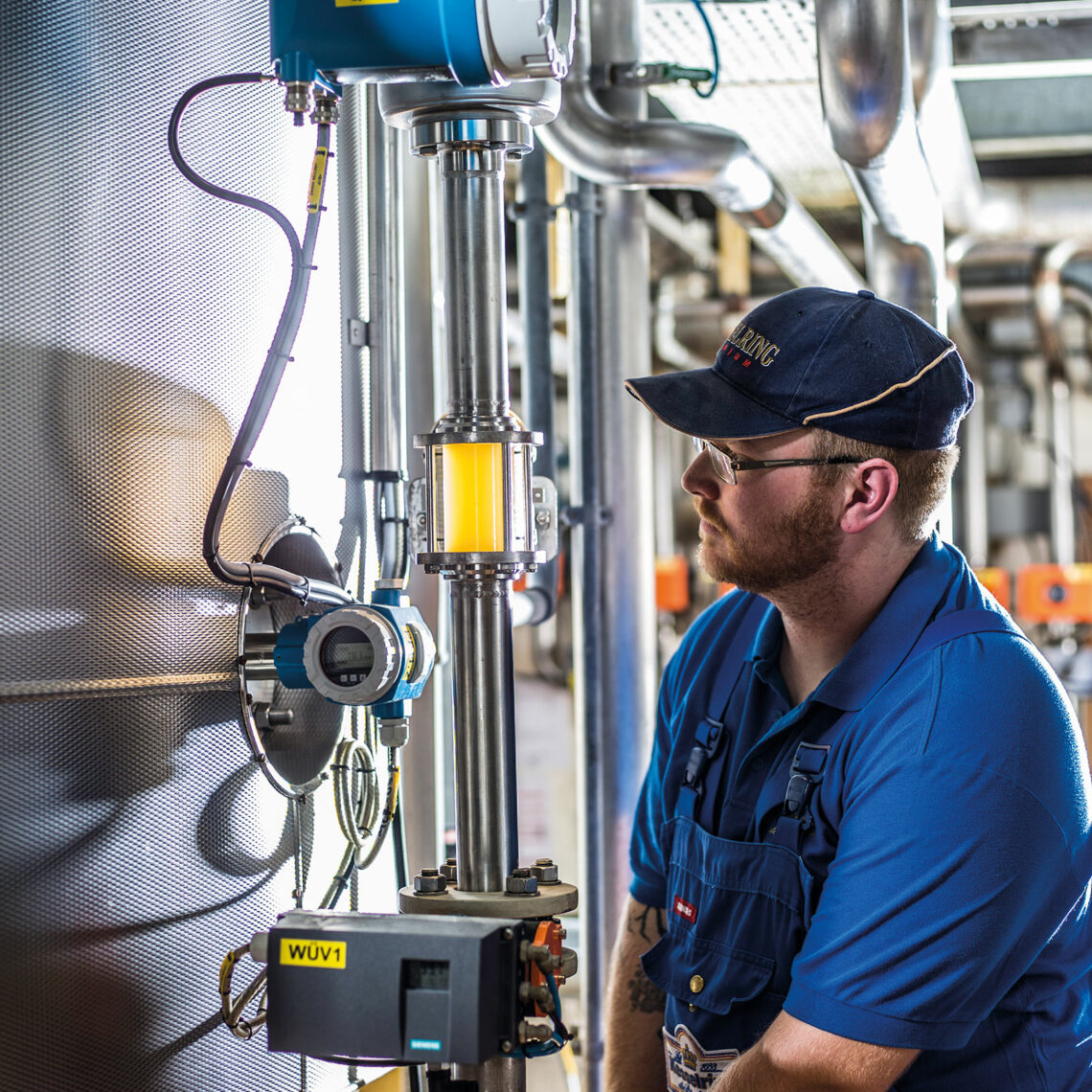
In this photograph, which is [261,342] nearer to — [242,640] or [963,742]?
[242,640]

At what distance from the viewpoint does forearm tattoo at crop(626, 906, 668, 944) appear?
4.39ft

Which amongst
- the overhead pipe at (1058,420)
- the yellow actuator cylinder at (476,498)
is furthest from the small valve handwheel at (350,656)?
the overhead pipe at (1058,420)

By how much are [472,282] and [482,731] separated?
1.13 ft

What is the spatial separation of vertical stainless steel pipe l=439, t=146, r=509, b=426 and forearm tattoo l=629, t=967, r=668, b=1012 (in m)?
0.67

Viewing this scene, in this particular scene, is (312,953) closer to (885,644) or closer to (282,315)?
(282,315)

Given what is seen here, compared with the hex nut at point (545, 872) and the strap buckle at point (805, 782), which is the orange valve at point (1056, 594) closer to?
the strap buckle at point (805, 782)

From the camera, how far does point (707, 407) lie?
1195 mm

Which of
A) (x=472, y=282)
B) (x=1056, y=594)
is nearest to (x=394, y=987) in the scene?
(x=472, y=282)

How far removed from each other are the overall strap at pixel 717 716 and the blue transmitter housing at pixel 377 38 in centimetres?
64

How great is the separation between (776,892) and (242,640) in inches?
19.9

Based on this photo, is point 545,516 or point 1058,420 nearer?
point 545,516

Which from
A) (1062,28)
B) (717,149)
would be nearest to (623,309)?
(717,149)

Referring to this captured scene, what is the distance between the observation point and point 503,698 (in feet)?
3.25

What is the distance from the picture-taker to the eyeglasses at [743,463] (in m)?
1.17
